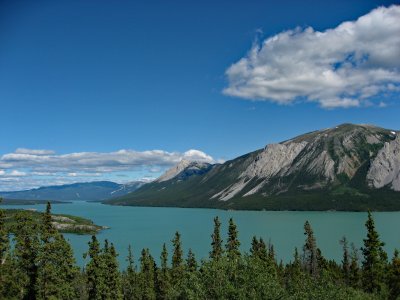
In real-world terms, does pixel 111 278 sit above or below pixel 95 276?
below

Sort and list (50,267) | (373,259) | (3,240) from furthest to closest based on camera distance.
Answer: (373,259), (50,267), (3,240)

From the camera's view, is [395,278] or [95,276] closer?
[95,276]

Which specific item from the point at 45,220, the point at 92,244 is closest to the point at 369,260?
the point at 92,244

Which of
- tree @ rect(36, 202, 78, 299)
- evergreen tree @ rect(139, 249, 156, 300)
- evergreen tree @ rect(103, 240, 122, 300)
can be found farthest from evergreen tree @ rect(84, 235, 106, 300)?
evergreen tree @ rect(139, 249, 156, 300)

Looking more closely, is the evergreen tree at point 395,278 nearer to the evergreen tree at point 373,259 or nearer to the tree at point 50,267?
the evergreen tree at point 373,259

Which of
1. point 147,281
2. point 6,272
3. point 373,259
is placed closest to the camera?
point 6,272

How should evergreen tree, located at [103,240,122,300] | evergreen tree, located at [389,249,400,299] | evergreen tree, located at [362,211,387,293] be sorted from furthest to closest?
1. evergreen tree, located at [389,249,400,299]
2. evergreen tree, located at [362,211,387,293]
3. evergreen tree, located at [103,240,122,300]

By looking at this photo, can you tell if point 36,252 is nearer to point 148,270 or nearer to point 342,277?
point 148,270

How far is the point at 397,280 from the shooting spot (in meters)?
80.0


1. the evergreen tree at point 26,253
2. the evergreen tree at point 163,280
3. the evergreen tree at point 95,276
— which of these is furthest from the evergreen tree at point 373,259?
the evergreen tree at point 26,253

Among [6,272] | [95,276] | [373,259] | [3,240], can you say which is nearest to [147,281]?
[95,276]

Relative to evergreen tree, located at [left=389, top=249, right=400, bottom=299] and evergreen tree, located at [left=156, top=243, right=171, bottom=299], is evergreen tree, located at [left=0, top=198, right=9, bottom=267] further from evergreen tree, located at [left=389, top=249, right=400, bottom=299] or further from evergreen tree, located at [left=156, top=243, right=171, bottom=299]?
evergreen tree, located at [left=389, top=249, right=400, bottom=299]

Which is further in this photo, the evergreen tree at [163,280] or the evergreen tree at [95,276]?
the evergreen tree at [163,280]

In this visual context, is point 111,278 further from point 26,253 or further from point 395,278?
point 395,278
